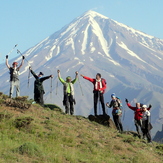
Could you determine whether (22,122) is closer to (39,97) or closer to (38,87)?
(38,87)

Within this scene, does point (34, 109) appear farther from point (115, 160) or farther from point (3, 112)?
point (115, 160)

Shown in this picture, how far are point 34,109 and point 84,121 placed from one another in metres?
2.76

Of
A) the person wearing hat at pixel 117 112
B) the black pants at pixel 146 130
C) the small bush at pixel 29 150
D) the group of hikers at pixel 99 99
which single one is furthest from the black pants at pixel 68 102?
the small bush at pixel 29 150

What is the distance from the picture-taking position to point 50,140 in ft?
46.3

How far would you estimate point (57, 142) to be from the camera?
14.0 metres

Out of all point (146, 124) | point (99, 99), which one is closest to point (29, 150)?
point (146, 124)

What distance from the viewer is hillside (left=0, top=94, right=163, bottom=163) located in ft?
39.7

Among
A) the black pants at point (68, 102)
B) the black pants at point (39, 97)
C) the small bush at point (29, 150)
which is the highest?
the black pants at point (39, 97)

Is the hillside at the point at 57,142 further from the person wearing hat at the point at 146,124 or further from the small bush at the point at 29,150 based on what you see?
A: the person wearing hat at the point at 146,124

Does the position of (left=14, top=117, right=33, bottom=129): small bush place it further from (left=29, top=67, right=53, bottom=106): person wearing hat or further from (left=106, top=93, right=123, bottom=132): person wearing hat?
(left=106, top=93, right=123, bottom=132): person wearing hat

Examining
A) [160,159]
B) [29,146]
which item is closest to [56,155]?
[29,146]

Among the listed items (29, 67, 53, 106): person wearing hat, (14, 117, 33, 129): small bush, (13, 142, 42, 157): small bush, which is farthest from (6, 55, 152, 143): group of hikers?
(13, 142, 42, 157): small bush

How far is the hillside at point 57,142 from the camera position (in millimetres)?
12094

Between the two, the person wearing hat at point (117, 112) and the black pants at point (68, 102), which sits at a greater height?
the black pants at point (68, 102)
